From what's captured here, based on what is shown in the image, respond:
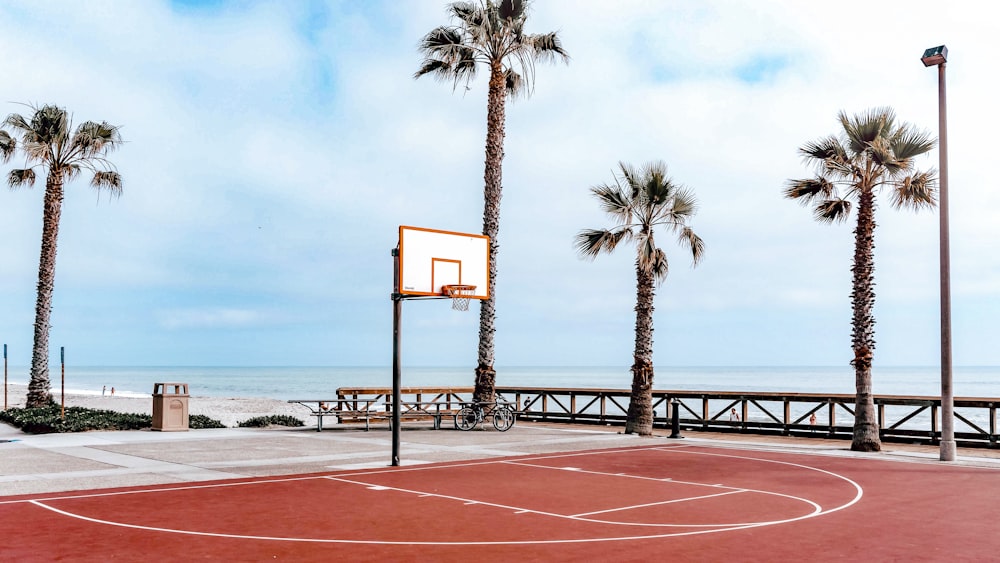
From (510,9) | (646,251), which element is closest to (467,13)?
(510,9)

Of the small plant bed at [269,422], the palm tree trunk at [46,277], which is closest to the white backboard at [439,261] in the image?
the small plant bed at [269,422]

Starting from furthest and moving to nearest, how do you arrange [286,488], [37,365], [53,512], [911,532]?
[37,365]
[286,488]
[53,512]
[911,532]

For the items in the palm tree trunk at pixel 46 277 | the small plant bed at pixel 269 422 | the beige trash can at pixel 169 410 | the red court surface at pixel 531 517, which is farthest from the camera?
the palm tree trunk at pixel 46 277

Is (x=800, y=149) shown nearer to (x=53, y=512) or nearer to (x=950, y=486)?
(x=950, y=486)

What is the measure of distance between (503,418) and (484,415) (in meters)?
0.56

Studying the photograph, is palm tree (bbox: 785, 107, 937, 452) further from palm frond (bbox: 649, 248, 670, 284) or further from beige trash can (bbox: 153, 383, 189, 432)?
beige trash can (bbox: 153, 383, 189, 432)

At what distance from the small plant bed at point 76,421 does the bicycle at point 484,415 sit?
6.99m

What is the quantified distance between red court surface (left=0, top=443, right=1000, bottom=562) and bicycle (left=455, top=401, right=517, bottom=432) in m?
8.41

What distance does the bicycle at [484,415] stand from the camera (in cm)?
2533

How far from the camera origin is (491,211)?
1033 inches

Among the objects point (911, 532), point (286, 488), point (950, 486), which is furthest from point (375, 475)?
point (950, 486)

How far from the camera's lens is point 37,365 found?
29938 millimetres

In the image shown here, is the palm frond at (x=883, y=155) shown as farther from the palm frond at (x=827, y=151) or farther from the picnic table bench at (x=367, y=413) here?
the picnic table bench at (x=367, y=413)

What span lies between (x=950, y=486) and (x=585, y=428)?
45.1 ft
